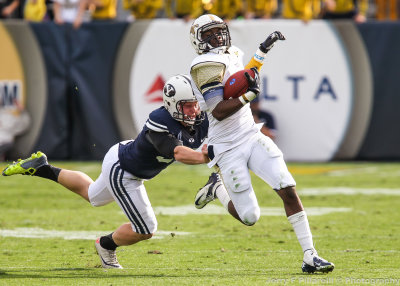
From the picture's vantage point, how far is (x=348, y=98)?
12367mm

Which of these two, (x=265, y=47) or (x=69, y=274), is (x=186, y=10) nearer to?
(x=265, y=47)

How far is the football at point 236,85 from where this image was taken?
5479 mm

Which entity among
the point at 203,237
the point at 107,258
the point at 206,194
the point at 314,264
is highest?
the point at 206,194

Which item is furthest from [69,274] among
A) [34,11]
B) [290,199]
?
[34,11]

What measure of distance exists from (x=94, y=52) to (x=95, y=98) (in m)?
0.67

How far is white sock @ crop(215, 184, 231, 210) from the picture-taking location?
20.1 feet

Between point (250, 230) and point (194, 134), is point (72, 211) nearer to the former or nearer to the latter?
point (250, 230)

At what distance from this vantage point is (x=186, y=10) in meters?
12.8

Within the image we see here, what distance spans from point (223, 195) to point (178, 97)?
1.03m

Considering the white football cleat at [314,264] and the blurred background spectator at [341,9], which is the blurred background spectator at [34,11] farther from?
the white football cleat at [314,264]

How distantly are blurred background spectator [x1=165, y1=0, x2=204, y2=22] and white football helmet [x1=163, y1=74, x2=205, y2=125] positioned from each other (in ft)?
23.0

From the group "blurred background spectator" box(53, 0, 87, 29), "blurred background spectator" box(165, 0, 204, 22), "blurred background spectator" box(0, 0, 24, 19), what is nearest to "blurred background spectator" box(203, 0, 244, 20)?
"blurred background spectator" box(165, 0, 204, 22)

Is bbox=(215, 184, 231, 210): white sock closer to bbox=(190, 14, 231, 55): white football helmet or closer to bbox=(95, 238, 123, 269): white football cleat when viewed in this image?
bbox=(95, 238, 123, 269): white football cleat

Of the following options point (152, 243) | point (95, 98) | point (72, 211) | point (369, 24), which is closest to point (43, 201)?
point (72, 211)
